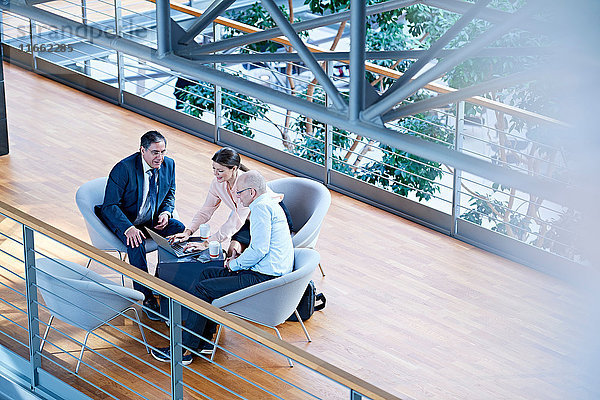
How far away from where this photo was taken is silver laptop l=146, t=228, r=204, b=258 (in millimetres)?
4730

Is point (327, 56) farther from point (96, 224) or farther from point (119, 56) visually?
point (119, 56)

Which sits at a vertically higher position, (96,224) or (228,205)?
(228,205)

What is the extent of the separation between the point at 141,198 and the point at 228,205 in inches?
19.2

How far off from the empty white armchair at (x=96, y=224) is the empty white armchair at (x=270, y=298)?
90 centimetres

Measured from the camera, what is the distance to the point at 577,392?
450cm

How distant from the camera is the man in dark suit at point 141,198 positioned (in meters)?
4.91

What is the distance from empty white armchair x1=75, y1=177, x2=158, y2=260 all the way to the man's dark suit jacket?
0.05 metres

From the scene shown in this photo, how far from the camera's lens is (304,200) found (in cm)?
527

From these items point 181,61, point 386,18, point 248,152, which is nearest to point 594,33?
point 181,61

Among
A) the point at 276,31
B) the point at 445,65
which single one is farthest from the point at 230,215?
the point at 445,65

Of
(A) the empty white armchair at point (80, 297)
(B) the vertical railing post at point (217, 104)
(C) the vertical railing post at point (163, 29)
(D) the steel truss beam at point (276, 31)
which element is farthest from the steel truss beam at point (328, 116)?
(B) the vertical railing post at point (217, 104)

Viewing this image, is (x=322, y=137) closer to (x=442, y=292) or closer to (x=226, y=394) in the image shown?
(x=442, y=292)

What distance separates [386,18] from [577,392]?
449 centimetres

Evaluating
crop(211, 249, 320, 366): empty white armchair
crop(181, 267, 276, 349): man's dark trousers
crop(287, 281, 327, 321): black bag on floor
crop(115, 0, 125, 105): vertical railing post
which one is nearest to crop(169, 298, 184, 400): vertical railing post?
crop(211, 249, 320, 366): empty white armchair
